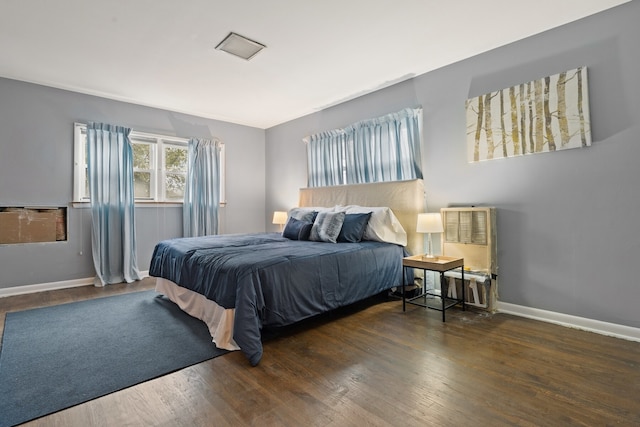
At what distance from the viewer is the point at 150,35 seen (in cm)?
284

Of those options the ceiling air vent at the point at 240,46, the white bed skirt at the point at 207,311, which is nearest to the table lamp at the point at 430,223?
the white bed skirt at the point at 207,311

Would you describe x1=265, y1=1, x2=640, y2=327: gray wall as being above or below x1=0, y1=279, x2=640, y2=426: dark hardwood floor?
above

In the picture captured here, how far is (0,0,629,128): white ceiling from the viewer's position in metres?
2.48

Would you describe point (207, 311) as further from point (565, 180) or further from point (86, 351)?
point (565, 180)

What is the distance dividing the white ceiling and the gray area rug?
2.56 meters

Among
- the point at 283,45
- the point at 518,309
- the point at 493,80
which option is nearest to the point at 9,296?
the point at 283,45

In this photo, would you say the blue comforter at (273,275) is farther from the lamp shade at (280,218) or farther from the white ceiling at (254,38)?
the white ceiling at (254,38)

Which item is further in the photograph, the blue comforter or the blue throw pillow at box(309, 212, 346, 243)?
the blue throw pillow at box(309, 212, 346, 243)

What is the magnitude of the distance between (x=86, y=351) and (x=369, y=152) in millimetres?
3525

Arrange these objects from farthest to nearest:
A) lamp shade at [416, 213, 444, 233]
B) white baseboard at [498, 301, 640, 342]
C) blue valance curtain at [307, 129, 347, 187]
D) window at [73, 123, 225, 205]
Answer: window at [73, 123, 225, 205]
blue valance curtain at [307, 129, 347, 187]
lamp shade at [416, 213, 444, 233]
white baseboard at [498, 301, 640, 342]

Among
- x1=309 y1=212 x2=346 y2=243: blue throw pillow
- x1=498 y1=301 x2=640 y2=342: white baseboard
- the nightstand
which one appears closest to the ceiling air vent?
x1=309 y1=212 x2=346 y2=243: blue throw pillow

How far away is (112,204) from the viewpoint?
435 cm

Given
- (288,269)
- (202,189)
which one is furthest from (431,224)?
(202,189)

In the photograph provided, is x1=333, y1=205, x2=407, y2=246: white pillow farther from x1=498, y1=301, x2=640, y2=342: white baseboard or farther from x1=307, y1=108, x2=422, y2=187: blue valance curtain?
x1=498, y1=301, x2=640, y2=342: white baseboard
